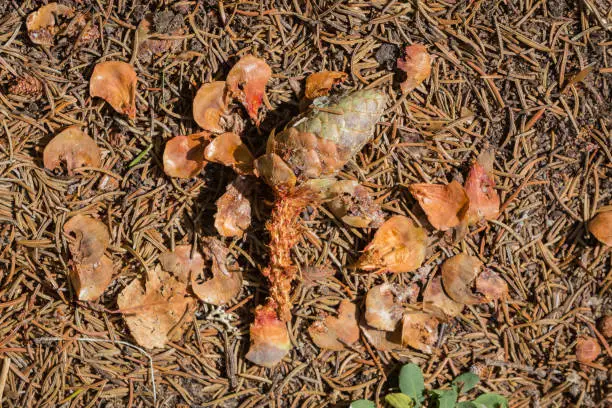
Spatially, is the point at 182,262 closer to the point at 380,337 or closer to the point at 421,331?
the point at 380,337

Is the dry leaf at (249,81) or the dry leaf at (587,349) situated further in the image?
the dry leaf at (587,349)

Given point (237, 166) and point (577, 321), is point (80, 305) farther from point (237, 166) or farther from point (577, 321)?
point (577, 321)

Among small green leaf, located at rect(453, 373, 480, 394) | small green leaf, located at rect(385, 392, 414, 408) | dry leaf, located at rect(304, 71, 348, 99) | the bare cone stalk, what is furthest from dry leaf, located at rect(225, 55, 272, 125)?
small green leaf, located at rect(453, 373, 480, 394)

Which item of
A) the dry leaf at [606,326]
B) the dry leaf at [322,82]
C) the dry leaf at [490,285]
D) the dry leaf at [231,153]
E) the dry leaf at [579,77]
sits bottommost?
the dry leaf at [606,326]

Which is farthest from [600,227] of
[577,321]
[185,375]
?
[185,375]

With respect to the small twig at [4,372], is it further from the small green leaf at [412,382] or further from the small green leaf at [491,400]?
the small green leaf at [491,400]

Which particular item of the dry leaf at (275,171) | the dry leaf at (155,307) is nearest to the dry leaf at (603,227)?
the dry leaf at (275,171)

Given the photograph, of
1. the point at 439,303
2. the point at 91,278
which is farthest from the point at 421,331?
the point at 91,278

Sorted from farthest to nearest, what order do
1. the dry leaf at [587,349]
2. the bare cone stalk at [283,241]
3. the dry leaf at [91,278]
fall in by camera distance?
the dry leaf at [587,349], the dry leaf at [91,278], the bare cone stalk at [283,241]

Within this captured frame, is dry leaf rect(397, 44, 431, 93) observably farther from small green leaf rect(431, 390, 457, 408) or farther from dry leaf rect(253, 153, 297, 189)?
small green leaf rect(431, 390, 457, 408)
